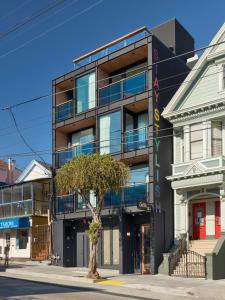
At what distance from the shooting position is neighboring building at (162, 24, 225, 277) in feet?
80.7

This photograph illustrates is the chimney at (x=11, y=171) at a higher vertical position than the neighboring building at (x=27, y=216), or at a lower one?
higher

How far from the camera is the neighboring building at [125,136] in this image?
2573 centimetres

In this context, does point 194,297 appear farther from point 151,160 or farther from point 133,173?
point 133,173

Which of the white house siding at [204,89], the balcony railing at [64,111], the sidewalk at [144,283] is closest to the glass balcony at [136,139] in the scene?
the white house siding at [204,89]

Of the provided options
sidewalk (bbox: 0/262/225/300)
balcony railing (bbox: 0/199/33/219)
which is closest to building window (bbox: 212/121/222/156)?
sidewalk (bbox: 0/262/225/300)

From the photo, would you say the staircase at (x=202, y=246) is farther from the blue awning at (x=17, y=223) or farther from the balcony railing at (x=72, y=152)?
the blue awning at (x=17, y=223)

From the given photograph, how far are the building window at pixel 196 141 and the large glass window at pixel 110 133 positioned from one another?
13.2 feet

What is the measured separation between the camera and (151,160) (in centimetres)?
2547

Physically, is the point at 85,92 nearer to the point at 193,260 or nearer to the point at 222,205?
Result: the point at 222,205

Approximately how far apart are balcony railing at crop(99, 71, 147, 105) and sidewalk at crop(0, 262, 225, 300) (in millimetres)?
9351

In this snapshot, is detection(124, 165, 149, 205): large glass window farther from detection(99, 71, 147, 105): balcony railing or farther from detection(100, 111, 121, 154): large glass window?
detection(99, 71, 147, 105): balcony railing

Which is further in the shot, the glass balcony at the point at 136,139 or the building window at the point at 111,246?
the building window at the point at 111,246

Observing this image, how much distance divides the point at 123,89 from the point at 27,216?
11.5m

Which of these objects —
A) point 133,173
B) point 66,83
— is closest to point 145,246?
point 133,173
